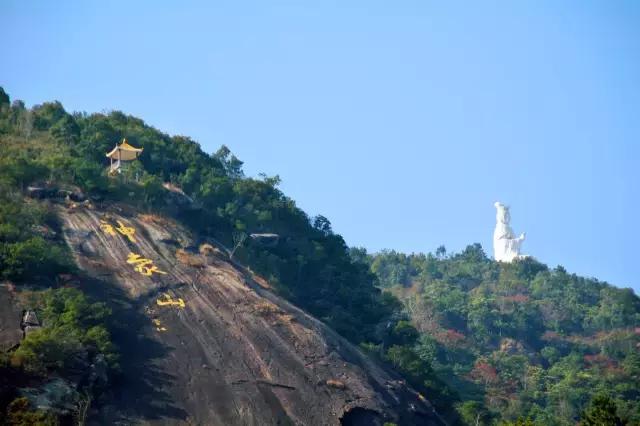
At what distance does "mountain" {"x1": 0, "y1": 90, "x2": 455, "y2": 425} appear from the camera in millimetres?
34000

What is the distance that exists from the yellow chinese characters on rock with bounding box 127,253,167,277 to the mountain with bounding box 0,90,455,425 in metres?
0.08

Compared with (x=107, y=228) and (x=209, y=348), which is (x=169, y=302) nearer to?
(x=209, y=348)

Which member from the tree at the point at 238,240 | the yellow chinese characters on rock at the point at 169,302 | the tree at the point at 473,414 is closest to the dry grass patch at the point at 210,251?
the tree at the point at 238,240

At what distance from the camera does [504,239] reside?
9800 centimetres

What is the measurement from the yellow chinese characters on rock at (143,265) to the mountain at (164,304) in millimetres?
77

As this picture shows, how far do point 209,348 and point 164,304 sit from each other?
3.37m

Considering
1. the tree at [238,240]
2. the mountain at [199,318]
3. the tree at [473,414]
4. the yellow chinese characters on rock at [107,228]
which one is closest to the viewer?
the mountain at [199,318]

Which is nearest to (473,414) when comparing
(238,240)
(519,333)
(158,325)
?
(238,240)

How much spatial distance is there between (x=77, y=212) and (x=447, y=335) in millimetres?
37187

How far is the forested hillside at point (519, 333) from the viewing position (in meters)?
60.2

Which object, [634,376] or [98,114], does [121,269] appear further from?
[634,376]

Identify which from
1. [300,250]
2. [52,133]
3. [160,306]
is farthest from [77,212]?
[300,250]

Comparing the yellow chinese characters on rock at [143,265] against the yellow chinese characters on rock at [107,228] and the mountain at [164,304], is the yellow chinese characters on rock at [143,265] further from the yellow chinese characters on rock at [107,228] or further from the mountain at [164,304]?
the yellow chinese characters on rock at [107,228]

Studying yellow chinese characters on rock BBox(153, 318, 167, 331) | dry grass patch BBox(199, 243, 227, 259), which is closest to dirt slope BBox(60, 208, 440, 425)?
yellow chinese characters on rock BBox(153, 318, 167, 331)
